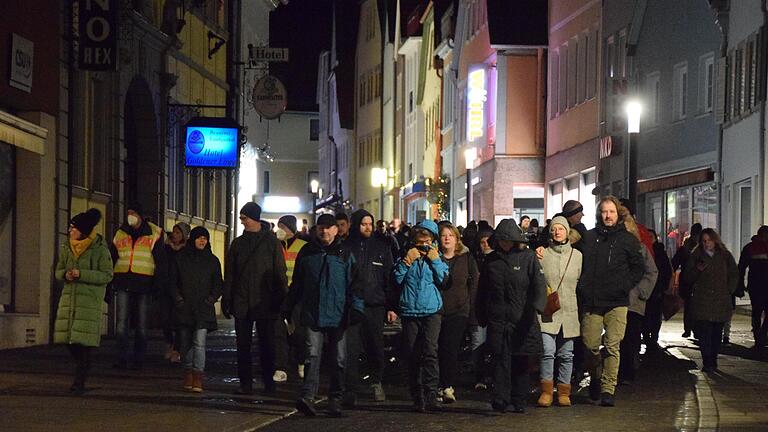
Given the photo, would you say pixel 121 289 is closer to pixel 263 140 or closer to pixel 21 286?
pixel 21 286

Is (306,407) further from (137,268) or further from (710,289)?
(710,289)

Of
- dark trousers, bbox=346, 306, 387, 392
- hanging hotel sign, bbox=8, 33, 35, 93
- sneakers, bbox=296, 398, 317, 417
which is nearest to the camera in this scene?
sneakers, bbox=296, 398, 317, 417

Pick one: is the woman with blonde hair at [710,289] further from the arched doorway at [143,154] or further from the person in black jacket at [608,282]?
the arched doorway at [143,154]

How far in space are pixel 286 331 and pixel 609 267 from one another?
181 inches

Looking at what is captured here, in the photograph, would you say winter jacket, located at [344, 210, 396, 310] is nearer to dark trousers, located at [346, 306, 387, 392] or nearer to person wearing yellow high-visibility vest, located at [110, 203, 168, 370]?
dark trousers, located at [346, 306, 387, 392]

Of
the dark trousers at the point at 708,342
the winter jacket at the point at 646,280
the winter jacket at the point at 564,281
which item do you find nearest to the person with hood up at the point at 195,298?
the winter jacket at the point at 564,281

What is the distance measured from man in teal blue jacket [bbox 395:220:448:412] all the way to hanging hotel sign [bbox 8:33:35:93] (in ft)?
29.4

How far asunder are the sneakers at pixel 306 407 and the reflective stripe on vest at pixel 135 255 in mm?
5407

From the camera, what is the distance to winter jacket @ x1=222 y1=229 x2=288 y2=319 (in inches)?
650

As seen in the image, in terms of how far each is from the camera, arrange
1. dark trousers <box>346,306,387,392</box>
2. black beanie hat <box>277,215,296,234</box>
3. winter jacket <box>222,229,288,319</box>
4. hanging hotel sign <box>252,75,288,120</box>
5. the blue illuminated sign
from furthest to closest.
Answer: hanging hotel sign <box>252,75,288,120</box>
the blue illuminated sign
black beanie hat <box>277,215,296,234</box>
winter jacket <box>222,229,288,319</box>
dark trousers <box>346,306,387,392</box>

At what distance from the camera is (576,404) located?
1590 cm

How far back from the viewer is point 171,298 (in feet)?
54.3

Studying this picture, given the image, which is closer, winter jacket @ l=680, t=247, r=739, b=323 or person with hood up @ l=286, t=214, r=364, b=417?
person with hood up @ l=286, t=214, r=364, b=417

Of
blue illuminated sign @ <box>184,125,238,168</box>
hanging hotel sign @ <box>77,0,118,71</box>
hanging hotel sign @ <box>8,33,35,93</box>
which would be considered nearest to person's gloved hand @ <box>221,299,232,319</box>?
hanging hotel sign @ <box>8,33,35,93</box>
